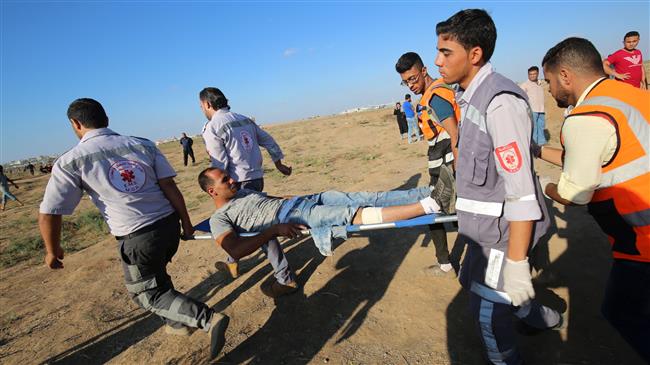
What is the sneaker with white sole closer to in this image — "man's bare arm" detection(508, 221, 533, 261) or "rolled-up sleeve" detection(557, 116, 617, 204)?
"man's bare arm" detection(508, 221, 533, 261)

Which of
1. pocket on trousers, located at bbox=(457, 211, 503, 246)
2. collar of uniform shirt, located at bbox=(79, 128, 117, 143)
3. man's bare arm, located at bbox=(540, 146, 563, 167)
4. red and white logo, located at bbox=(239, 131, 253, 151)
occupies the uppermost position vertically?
collar of uniform shirt, located at bbox=(79, 128, 117, 143)

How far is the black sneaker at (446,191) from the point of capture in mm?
2717

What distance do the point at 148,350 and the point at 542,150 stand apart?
4090 mm

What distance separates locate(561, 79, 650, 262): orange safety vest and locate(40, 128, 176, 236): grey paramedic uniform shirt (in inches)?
126

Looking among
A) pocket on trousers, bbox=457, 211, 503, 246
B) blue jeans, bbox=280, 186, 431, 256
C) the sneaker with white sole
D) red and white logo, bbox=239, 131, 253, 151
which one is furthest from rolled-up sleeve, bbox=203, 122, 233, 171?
pocket on trousers, bbox=457, 211, 503, 246

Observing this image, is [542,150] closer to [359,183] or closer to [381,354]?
[381,354]

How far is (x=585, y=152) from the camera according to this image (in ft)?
5.21

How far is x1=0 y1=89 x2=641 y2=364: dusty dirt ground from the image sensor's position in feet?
9.21

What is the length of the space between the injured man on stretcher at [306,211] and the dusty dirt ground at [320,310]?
38.0 inches

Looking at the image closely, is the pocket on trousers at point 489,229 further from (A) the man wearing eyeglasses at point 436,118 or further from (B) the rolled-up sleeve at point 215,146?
(B) the rolled-up sleeve at point 215,146

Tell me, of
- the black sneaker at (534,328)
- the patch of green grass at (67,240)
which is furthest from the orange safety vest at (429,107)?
the patch of green grass at (67,240)

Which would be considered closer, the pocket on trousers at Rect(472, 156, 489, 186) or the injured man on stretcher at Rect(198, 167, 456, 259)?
the pocket on trousers at Rect(472, 156, 489, 186)

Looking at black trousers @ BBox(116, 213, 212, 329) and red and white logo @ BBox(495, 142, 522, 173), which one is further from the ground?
red and white logo @ BBox(495, 142, 522, 173)

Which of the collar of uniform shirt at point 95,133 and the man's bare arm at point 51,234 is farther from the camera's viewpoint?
the collar of uniform shirt at point 95,133
